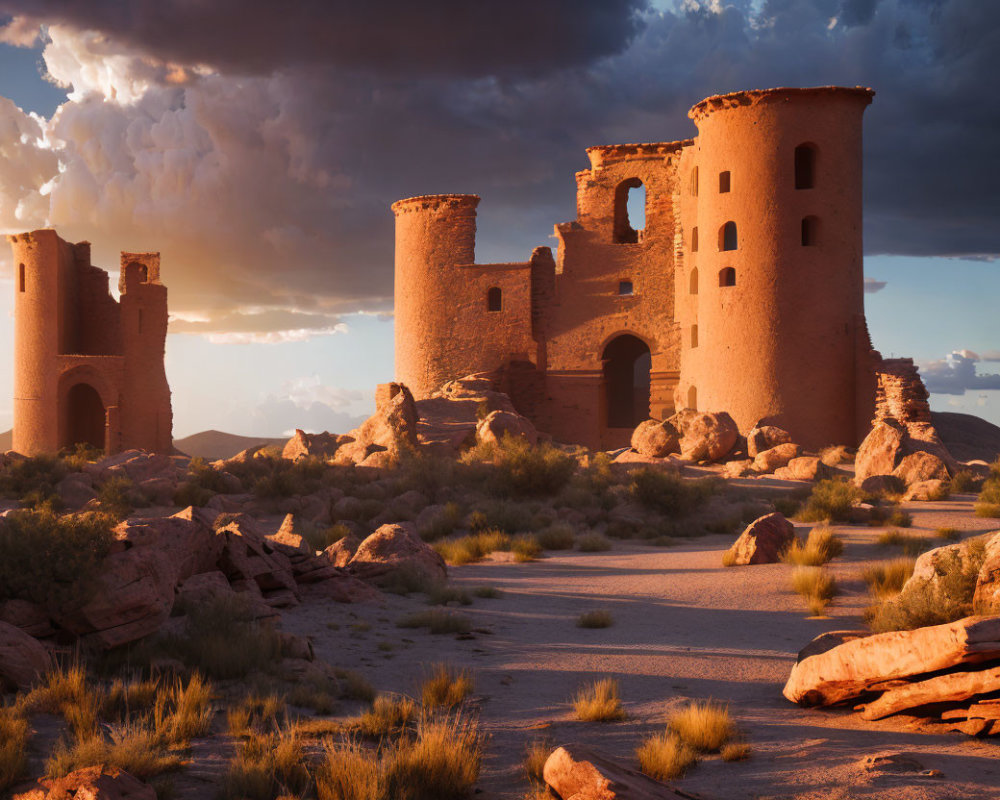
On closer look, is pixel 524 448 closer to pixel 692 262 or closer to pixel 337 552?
pixel 337 552

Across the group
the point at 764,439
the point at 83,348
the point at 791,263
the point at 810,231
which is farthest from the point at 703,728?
the point at 83,348

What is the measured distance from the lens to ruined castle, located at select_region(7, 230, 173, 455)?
30.9 meters

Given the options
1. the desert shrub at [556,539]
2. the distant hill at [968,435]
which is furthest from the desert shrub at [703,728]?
the distant hill at [968,435]

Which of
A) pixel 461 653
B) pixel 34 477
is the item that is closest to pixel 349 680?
pixel 461 653

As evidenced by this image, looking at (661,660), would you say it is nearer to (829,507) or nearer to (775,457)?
(829,507)

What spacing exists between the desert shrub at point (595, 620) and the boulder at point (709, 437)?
14838 mm

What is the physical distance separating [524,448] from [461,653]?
11479mm

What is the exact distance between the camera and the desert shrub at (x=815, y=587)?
934cm

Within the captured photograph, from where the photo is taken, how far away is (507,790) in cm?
491

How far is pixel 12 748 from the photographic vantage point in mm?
4918

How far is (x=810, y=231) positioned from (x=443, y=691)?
72.1 ft

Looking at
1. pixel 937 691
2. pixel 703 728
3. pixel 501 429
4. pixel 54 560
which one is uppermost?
pixel 501 429

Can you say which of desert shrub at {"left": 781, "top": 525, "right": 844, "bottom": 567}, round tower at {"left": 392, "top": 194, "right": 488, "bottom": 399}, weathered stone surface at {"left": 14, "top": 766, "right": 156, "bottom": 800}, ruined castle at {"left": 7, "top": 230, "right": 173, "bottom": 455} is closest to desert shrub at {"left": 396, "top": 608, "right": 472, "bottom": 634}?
weathered stone surface at {"left": 14, "top": 766, "right": 156, "bottom": 800}

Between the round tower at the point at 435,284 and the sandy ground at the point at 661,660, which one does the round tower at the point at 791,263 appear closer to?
the round tower at the point at 435,284
